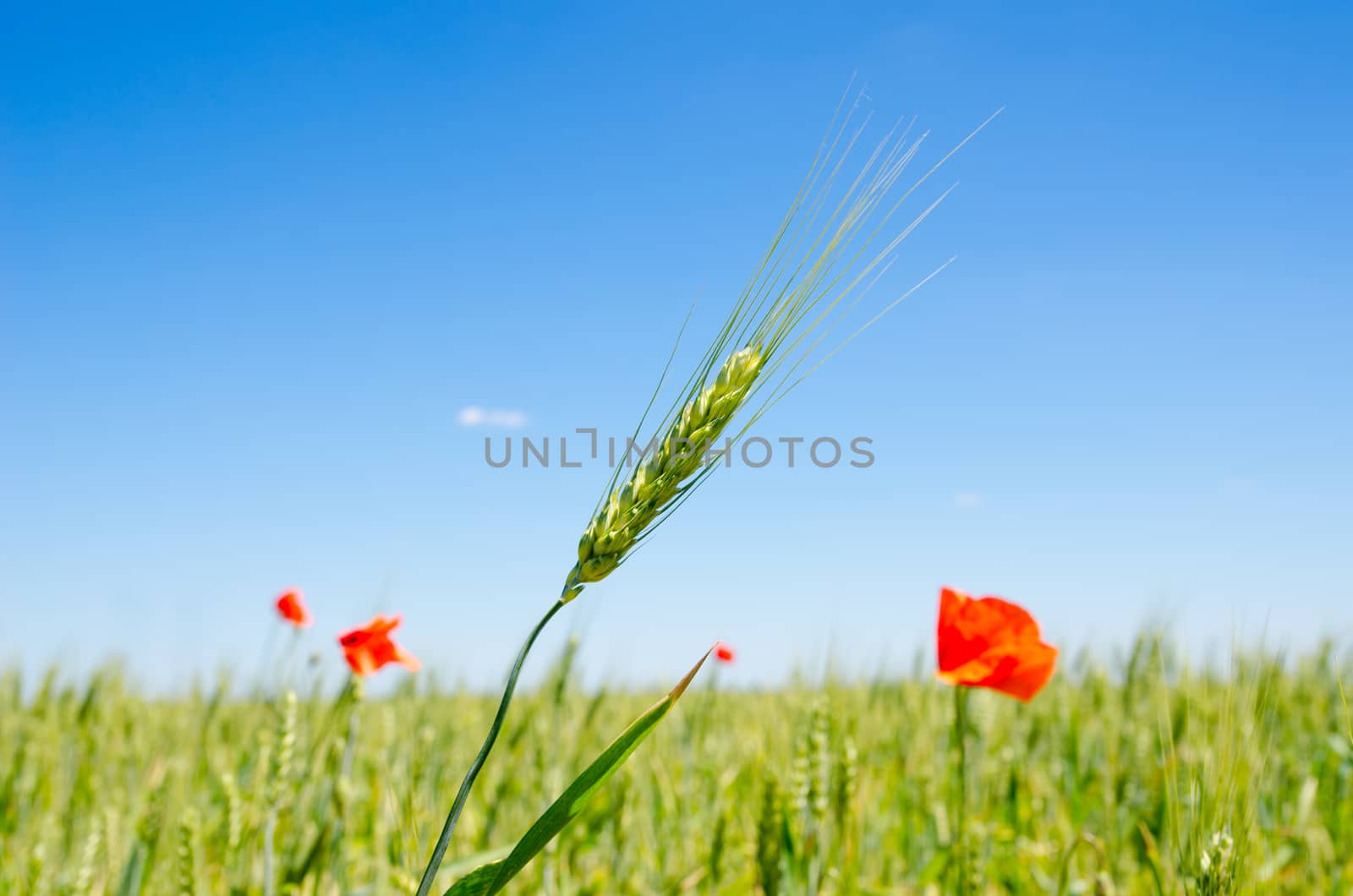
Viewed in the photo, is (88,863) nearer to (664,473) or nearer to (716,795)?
(716,795)

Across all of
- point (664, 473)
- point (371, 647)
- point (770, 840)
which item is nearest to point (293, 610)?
point (371, 647)

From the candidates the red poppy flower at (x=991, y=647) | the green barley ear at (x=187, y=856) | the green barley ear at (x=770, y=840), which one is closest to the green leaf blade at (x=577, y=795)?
the red poppy flower at (x=991, y=647)

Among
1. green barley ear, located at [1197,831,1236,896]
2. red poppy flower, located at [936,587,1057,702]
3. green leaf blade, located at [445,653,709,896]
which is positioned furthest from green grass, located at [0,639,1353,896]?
green leaf blade, located at [445,653,709,896]

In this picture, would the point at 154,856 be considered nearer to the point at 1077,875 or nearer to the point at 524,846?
the point at 524,846

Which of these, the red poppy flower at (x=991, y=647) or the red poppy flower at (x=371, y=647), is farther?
the red poppy flower at (x=371, y=647)

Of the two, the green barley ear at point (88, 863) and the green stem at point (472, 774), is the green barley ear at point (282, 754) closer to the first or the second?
the green barley ear at point (88, 863)

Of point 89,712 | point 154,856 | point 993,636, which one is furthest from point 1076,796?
point 89,712
